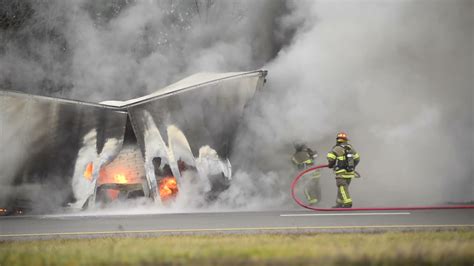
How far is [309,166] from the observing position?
14.8 meters

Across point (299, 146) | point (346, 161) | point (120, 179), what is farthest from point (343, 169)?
point (120, 179)

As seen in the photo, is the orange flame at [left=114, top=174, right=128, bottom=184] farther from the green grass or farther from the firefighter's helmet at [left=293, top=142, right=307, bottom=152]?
the green grass

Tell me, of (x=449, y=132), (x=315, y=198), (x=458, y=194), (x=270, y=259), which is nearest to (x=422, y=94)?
(x=449, y=132)

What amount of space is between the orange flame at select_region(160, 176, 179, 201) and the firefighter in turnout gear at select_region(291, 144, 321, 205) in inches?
126

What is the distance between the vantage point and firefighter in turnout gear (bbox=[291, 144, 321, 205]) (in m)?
14.7

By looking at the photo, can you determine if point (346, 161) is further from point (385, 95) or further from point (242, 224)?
point (385, 95)

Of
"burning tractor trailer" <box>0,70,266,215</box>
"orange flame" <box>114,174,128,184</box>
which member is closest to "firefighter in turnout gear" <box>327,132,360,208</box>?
"burning tractor trailer" <box>0,70,266,215</box>

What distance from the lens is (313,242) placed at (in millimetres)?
7242

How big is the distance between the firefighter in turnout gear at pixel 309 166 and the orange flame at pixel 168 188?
10.5ft

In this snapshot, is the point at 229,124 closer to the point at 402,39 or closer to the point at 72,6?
the point at 402,39

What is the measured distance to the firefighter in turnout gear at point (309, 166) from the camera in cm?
1466

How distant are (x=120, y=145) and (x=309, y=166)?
4.92 m

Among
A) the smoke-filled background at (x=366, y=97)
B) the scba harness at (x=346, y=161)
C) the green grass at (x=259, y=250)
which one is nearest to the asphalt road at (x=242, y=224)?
the green grass at (x=259, y=250)

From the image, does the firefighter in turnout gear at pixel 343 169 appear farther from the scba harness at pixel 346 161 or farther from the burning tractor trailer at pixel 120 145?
the burning tractor trailer at pixel 120 145
